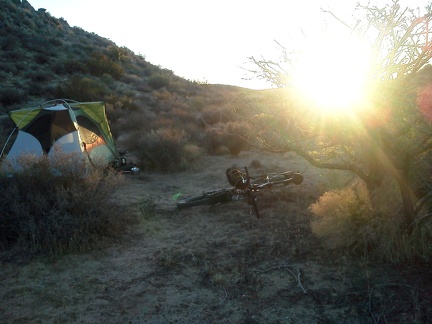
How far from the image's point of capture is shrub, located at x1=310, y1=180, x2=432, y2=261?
15.9ft

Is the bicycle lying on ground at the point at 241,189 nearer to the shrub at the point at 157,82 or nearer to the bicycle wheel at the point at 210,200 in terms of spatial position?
the bicycle wheel at the point at 210,200

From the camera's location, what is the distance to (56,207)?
6.18 m

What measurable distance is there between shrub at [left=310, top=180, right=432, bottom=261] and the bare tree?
16cm

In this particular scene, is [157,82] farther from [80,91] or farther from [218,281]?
[218,281]

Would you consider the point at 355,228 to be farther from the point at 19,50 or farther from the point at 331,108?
the point at 19,50

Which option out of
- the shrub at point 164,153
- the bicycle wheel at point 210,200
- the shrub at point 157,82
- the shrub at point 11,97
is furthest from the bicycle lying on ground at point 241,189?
the shrub at point 157,82

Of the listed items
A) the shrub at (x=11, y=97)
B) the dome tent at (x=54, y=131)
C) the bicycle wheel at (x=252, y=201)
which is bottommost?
the bicycle wheel at (x=252, y=201)

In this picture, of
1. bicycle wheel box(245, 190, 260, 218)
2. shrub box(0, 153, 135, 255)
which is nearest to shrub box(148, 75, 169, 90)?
shrub box(0, 153, 135, 255)

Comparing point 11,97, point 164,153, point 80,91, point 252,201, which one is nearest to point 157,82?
point 80,91

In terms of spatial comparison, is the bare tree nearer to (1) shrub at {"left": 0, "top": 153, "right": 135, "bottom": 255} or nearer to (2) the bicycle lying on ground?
(2) the bicycle lying on ground

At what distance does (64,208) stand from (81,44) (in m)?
30.4

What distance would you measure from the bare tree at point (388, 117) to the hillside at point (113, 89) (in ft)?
5.13

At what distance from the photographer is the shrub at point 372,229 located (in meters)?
4.84

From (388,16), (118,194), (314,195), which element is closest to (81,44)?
(118,194)
